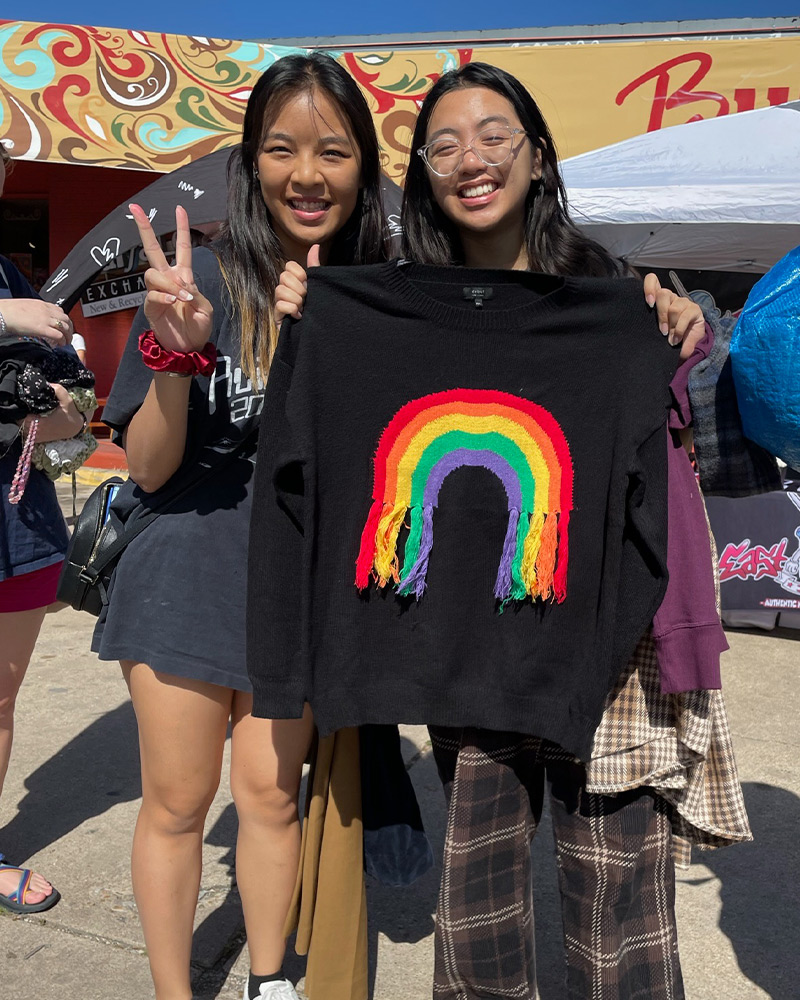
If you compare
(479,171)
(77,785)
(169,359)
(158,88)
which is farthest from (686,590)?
(158,88)

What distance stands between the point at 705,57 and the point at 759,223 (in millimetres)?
3746

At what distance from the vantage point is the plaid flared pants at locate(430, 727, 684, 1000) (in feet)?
5.64

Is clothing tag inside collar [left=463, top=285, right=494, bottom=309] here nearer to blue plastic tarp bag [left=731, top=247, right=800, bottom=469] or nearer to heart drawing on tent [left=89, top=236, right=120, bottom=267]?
blue plastic tarp bag [left=731, top=247, right=800, bottom=469]

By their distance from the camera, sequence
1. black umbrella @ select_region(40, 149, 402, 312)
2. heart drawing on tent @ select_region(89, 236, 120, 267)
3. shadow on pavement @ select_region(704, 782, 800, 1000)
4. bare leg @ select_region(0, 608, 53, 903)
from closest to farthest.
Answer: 1. shadow on pavement @ select_region(704, 782, 800, 1000)
2. bare leg @ select_region(0, 608, 53, 903)
3. black umbrella @ select_region(40, 149, 402, 312)
4. heart drawing on tent @ select_region(89, 236, 120, 267)

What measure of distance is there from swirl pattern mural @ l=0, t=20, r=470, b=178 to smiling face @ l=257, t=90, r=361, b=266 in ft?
24.5

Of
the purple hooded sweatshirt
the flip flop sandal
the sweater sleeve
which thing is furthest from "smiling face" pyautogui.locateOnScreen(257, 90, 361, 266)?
the flip flop sandal

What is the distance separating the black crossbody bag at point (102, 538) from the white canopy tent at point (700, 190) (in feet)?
13.3

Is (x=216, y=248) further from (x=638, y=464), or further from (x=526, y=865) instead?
(x=526, y=865)

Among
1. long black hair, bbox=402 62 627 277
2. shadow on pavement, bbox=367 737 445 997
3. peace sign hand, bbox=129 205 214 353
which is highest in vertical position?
long black hair, bbox=402 62 627 277

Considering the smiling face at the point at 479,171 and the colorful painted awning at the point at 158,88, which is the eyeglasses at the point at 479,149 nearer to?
the smiling face at the point at 479,171

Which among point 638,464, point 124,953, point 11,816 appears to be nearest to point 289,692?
point 638,464

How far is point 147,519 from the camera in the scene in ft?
6.47

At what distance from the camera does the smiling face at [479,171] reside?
1.78m

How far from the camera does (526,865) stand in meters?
1.81
